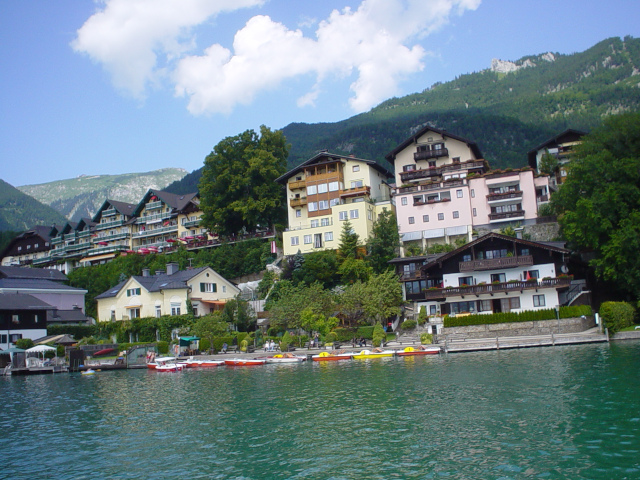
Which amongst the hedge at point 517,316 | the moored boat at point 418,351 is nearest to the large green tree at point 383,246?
the hedge at point 517,316

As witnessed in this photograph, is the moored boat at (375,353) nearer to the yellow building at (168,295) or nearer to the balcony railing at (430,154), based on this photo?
the yellow building at (168,295)

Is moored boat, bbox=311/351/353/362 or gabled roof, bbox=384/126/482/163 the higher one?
gabled roof, bbox=384/126/482/163

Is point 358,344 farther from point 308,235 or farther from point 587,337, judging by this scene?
point 308,235

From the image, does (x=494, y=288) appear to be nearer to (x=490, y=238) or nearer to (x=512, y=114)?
(x=490, y=238)

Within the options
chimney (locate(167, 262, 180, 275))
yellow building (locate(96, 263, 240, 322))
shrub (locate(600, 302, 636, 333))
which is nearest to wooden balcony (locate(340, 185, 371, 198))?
yellow building (locate(96, 263, 240, 322))

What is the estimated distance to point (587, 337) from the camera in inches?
1641

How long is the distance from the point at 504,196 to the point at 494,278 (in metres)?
14.8

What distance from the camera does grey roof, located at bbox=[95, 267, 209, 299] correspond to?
2621 inches

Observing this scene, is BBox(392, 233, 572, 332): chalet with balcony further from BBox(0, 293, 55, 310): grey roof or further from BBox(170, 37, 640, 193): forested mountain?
BBox(170, 37, 640, 193): forested mountain

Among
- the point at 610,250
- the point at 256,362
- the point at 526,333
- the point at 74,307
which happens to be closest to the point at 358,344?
the point at 256,362

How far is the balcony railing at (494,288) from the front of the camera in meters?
49.3

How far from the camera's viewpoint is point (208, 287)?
226 ft

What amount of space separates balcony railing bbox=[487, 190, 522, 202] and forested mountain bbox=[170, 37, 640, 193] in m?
49.8

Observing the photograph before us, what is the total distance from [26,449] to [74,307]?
64.1 metres
